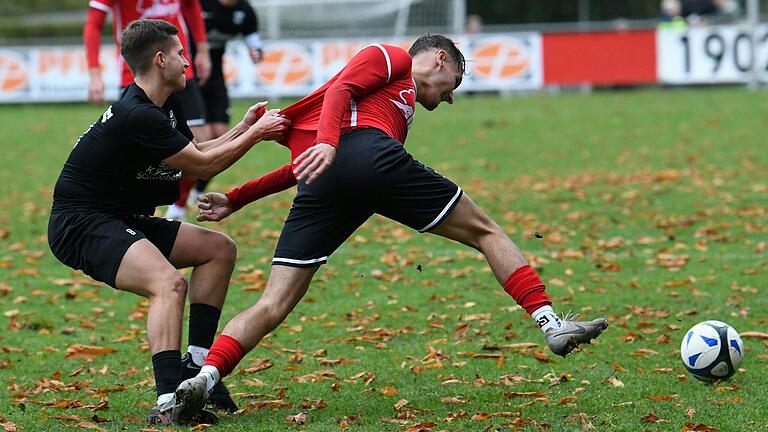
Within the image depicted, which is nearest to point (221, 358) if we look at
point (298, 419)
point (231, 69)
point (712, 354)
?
point (298, 419)

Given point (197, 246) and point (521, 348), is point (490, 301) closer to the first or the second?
point (521, 348)

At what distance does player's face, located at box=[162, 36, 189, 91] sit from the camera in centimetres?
527

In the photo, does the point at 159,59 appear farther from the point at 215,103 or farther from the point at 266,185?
the point at 215,103

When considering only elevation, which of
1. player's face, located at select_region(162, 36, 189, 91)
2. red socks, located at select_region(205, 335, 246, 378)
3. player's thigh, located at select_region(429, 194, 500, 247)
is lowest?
red socks, located at select_region(205, 335, 246, 378)

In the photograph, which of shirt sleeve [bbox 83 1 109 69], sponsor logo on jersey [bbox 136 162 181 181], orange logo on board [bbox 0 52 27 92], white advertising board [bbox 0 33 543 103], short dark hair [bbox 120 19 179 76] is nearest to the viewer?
short dark hair [bbox 120 19 179 76]

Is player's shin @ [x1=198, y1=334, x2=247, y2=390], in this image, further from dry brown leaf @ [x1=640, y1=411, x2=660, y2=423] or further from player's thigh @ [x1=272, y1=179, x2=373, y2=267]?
dry brown leaf @ [x1=640, y1=411, x2=660, y2=423]

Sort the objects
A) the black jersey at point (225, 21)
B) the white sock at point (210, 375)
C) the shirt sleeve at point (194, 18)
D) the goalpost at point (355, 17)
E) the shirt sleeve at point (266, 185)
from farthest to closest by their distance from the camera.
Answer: the goalpost at point (355, 17) < the black jersey at point (225, 21) < the shirt sleeve at point (194, 18) < the shirt sleeve at point (266, 185) < the white sock at point (210, 375)

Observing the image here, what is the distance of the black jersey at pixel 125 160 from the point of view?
513 cm

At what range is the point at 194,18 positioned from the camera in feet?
31.3

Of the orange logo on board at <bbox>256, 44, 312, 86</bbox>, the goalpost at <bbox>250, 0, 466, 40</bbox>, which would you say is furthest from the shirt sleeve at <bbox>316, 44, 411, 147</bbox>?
the goalpost at <bbox>250, 0, 466, 40</bbox>

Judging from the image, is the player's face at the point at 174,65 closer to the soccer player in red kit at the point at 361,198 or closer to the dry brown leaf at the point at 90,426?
the soccer player in red kit at the point at 361,198

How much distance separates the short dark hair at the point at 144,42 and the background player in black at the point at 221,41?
18.3ft

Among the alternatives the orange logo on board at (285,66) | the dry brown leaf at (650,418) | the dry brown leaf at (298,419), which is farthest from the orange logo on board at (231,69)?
the dry brown leaf at (650,418)

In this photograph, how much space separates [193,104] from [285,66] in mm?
16612
